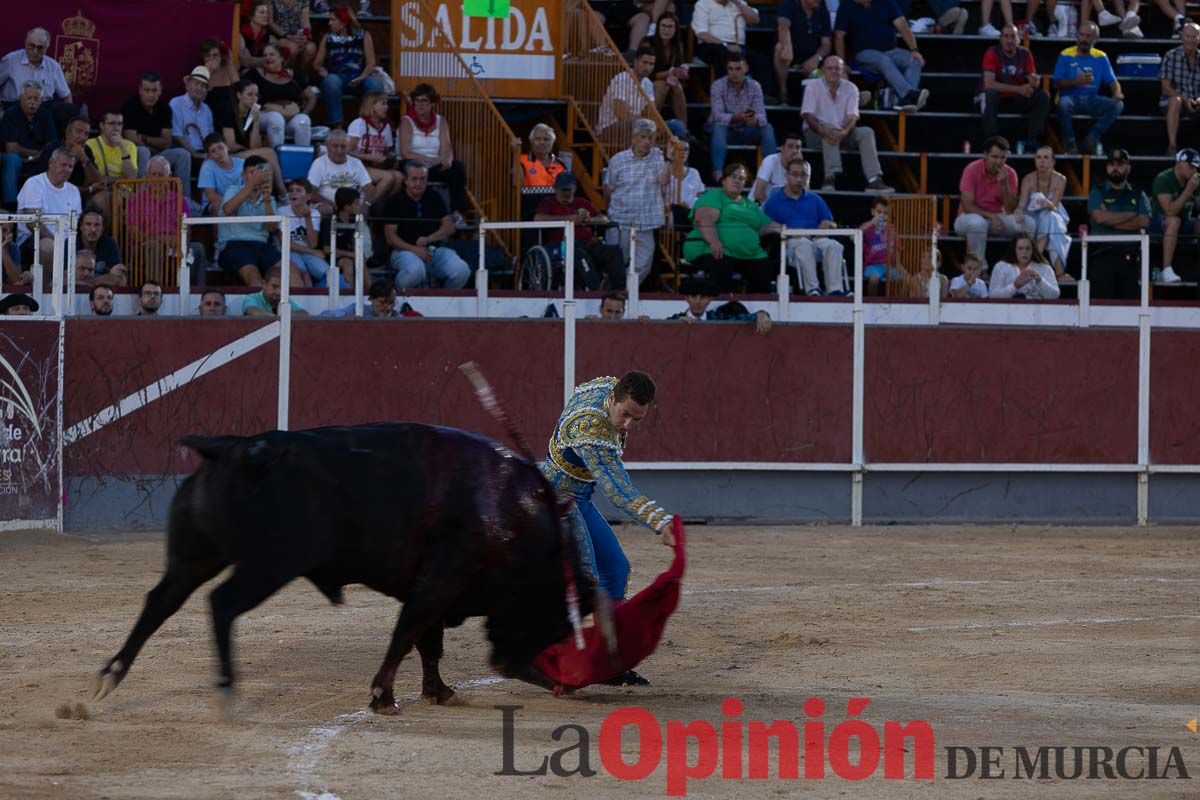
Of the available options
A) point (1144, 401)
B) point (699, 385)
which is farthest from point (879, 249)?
point (699, 385)

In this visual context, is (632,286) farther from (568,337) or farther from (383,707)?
(383,707)

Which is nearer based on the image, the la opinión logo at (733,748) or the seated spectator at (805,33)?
the la opinión logo at (733,748)

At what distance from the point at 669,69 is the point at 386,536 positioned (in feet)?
38.9

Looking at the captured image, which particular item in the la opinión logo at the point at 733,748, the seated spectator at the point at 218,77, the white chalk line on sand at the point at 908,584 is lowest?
the la opinión logo at the point at 733,748

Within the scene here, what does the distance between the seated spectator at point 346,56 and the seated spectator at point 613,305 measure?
4105 mm

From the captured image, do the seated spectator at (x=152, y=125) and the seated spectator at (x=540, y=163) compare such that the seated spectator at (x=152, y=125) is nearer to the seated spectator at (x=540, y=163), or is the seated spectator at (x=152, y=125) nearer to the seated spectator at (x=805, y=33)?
the seated spectator at (x=540, y=163)

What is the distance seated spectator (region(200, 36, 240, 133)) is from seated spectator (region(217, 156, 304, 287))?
1.34 metres

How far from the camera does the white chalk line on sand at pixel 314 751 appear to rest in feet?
18.5

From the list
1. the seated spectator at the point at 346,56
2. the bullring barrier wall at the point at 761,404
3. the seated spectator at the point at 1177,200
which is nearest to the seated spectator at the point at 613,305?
the bullring barrier wall at the point at 761,404

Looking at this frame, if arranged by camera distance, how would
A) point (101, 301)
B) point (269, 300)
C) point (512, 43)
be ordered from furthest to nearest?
1. point (512, 43)
2. point (269, 300)
3. point (101, 301)

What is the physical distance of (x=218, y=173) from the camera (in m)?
14.5

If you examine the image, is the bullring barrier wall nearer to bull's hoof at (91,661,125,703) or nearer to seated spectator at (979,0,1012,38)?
bull's hoof at (91,661,125,703)

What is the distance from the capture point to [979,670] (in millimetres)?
8109

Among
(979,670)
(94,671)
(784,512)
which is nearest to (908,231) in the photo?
(784,512)
